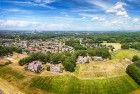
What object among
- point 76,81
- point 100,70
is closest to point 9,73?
point 76,81

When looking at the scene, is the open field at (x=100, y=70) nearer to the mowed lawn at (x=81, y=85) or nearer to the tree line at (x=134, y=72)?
the tree line at (x=134, y=72)

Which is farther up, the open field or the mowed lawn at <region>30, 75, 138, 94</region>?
the open field

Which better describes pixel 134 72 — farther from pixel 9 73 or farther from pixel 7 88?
pixel 9 73

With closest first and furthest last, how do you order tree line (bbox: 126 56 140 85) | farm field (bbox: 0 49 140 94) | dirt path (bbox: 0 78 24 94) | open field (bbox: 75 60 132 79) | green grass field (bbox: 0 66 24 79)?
dirt path (bbox: 0 78 24 94), farm field (bbox: 0 49 140 94), green grass field (bbox: 0 66 24 79), open field (bbox: 75 60 132 79), tree line (bbox: 126 56 140 85)

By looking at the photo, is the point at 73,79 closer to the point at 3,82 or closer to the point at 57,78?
the point at 57,78

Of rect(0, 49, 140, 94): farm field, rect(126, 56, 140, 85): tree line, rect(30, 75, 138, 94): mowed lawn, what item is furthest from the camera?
rect(126, 56, 140, 85): tree line

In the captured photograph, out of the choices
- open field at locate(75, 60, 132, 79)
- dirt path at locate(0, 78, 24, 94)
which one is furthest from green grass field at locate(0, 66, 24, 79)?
open field at locate(75, 60, 132, 79)

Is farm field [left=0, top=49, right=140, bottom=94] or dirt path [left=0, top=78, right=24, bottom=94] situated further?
farm field [left=0, top=49, right=140, bottom=94]

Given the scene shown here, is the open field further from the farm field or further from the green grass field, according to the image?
the green grass field

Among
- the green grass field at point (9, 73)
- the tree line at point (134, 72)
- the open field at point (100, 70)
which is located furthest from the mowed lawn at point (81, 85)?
the green grass field at point (9, 73)

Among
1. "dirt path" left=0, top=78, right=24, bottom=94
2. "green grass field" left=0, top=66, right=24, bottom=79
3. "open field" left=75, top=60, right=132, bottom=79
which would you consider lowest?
"dirt path" left=0, top=78, right=24, bottom=94
